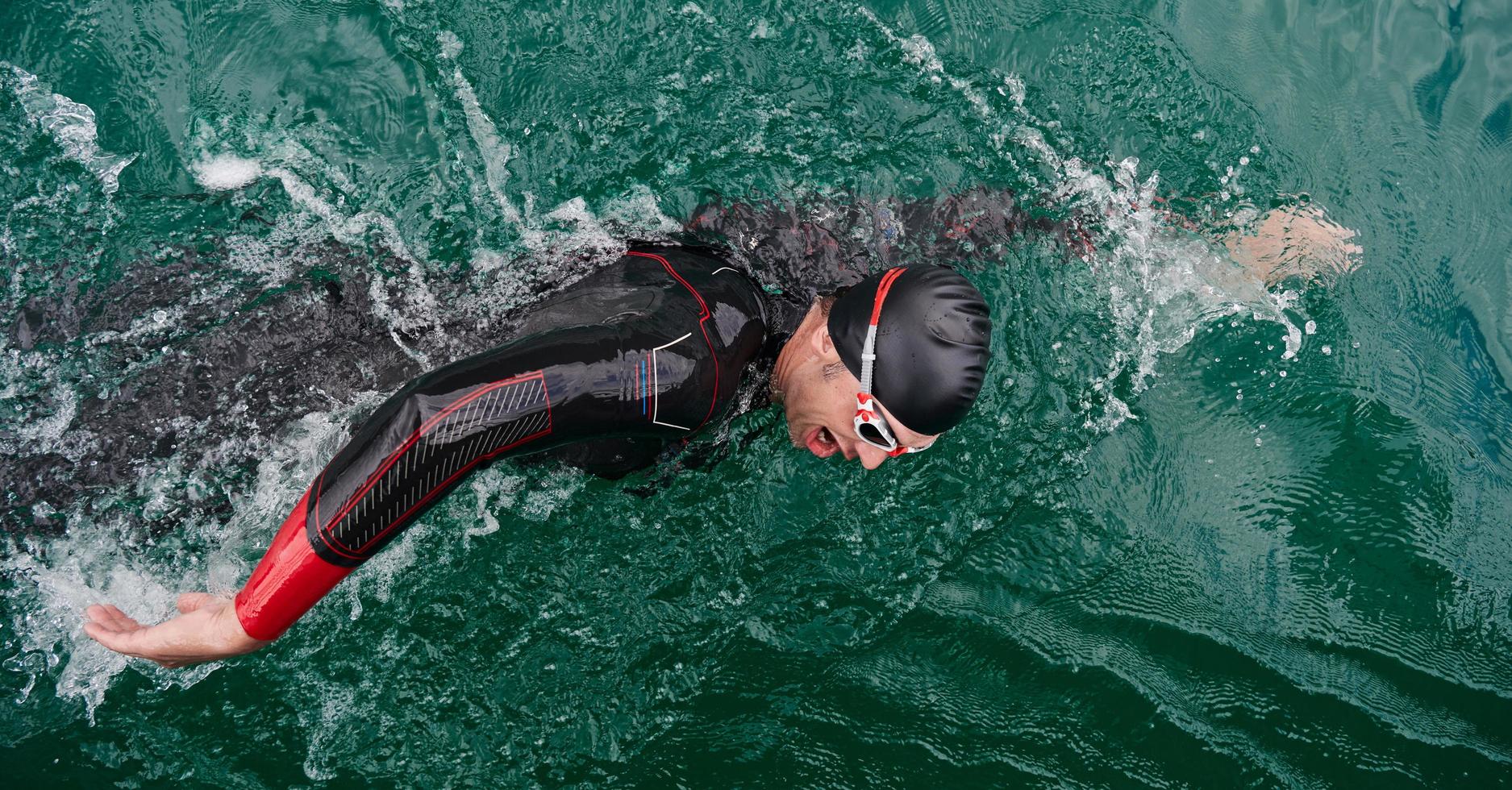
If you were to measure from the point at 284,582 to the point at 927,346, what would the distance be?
2.01 metres

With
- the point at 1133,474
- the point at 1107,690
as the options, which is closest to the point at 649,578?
the point at 1107,690

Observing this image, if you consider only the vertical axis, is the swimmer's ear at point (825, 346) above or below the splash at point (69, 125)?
above

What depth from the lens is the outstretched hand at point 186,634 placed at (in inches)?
98.3

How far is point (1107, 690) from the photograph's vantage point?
A: 4.30 meters

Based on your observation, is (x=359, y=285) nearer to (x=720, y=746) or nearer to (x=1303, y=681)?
(x=720, y=746)

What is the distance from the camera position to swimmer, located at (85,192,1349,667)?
7.90ft

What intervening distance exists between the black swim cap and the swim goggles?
2 centimetres

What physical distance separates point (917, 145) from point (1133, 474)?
6.83 feet

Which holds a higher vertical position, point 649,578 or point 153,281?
point 153,281

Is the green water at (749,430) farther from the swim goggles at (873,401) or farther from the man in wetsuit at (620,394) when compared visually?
the swim goggles at (873,401)

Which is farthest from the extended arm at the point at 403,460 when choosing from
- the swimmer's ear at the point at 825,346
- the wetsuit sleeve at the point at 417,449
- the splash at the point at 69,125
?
the splash at the point at 69,125

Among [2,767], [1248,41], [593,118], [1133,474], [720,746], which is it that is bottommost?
[2,767]

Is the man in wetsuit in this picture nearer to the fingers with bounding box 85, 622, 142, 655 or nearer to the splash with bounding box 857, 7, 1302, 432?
the fingers with bounding box 85, 622, 142, 655

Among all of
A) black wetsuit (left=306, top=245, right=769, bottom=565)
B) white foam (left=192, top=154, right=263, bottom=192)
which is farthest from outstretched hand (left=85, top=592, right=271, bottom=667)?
white foam (left=192, top=154, right=263, bottom=192)
